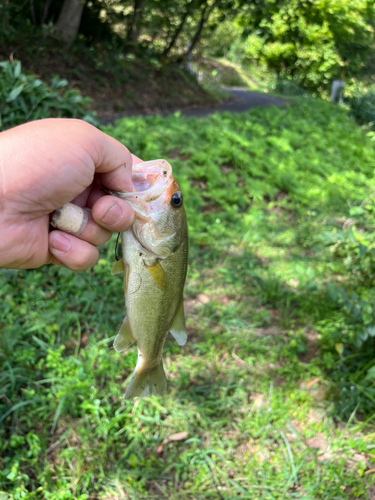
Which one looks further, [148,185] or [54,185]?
[148,185]

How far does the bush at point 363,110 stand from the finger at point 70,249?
53.3ft

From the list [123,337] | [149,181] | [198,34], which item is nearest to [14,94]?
[149,181]

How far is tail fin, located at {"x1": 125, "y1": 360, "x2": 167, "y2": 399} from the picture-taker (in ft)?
5.25

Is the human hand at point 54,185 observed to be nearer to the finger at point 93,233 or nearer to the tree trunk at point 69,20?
the finger at point 93,233

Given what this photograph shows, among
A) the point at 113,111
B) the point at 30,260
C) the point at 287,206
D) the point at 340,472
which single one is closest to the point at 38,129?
the point at 30,260

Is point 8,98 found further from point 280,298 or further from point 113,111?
point 113,111

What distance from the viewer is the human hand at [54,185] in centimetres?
141

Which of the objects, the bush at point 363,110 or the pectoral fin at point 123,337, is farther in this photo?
the bush at point 363,110

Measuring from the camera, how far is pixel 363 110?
15586 mm

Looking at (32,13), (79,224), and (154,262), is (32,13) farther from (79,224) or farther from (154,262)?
(154,262)

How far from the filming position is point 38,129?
1433 mm

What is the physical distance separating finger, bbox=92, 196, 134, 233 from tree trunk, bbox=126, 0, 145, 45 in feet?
40.0

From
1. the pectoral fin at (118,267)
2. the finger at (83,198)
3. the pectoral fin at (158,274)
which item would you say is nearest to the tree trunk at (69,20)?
the finger at (83,198)

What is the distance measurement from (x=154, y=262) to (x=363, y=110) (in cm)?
1711
